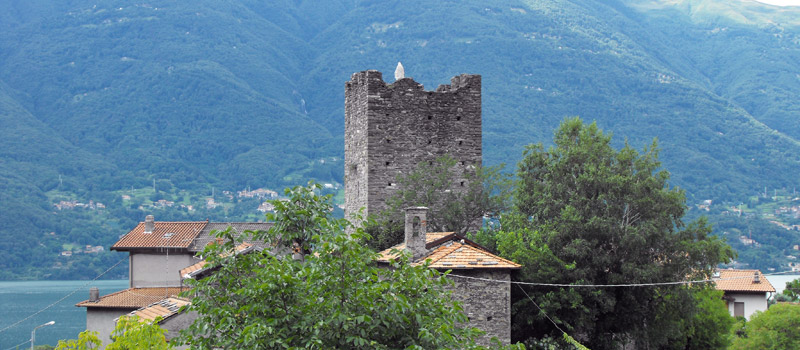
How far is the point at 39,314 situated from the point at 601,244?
308ft

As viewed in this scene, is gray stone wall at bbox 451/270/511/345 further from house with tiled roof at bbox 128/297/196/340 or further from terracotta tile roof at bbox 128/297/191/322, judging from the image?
terracotta tile roof at bbox 128/297/191/322

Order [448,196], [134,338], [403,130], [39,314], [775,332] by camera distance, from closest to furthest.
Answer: [134,338]
[775,332]
[448,196]
[403,130]
[39,314]

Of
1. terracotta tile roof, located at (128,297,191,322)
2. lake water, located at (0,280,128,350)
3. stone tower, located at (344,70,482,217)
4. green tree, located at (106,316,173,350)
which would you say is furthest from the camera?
lake water, located at (0,280,128,350)

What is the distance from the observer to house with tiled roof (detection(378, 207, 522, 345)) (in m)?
26.3

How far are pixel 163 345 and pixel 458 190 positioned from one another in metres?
19.1

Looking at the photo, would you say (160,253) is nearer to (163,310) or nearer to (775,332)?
(163,310)

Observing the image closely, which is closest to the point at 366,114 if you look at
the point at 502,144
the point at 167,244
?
the point at 167,244

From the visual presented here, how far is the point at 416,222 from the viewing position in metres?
28.0

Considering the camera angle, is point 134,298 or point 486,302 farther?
point 134,298

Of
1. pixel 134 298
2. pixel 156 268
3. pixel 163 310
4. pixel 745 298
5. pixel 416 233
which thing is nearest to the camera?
pixel 416 233

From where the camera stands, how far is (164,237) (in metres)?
48.4

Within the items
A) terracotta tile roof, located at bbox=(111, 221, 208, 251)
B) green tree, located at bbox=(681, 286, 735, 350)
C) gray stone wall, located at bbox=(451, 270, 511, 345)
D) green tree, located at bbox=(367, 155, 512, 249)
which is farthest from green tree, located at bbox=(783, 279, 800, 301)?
terracotta tile roof, located at bbox=(111, 221, 208, 251)

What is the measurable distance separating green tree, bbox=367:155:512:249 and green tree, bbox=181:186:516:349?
1996cm

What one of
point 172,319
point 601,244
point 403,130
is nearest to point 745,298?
point 601,244
